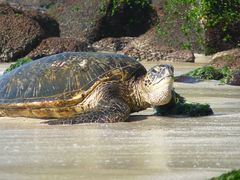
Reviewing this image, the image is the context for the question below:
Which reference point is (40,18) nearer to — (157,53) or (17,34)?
(17,34)

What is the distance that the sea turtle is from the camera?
9.30m

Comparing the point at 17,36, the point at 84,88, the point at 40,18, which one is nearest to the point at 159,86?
the point at 84,88

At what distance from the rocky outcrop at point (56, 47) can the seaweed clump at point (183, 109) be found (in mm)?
11239

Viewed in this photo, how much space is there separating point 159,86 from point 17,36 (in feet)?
→ 44.5

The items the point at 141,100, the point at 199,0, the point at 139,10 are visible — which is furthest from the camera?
the point at 139,10

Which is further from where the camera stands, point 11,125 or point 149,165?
point 11,125

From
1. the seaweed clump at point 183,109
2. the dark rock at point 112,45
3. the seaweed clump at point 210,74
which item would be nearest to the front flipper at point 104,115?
the seaweed clump at point 183,109

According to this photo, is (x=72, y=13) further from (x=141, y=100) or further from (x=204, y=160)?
(x=204, y=160)

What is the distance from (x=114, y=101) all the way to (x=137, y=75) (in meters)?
0.62

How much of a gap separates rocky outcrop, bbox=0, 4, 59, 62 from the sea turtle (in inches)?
481

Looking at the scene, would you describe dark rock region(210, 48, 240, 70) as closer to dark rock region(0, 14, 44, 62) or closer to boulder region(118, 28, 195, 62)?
boulder region(118, 28, 195, 62)

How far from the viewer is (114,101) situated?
9.20 m

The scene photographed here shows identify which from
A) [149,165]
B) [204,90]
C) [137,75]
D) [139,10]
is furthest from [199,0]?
[139,10]

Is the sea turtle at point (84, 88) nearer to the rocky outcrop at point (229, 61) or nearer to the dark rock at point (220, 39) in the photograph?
the rocky outcrop at point (229, 61)
